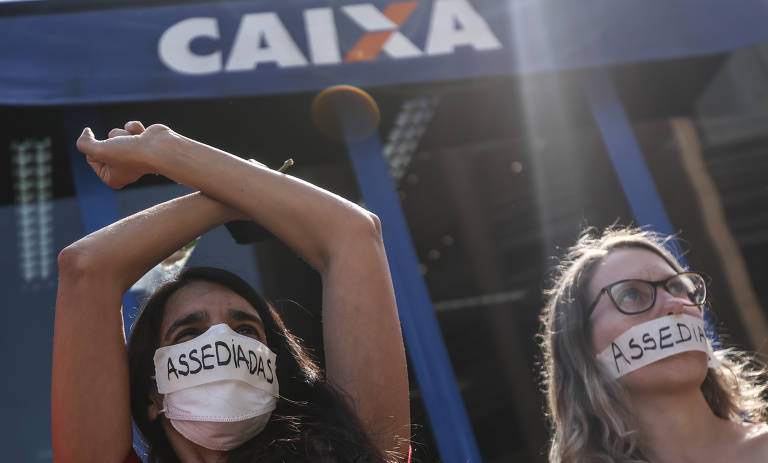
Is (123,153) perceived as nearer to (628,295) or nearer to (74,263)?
(74,263)

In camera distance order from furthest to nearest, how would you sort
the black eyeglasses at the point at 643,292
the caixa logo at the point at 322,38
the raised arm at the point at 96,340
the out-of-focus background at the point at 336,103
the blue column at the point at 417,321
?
the caixa logo at the point at 322,38, the out-of-focus background at the point at 336,103, the blue column at the point at 417,321, the black eyeglasses at the point at 643,292, the raised arm at the point at 96,340

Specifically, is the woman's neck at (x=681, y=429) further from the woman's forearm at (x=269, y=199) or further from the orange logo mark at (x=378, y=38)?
the orange logo mark at (x=378, y=38)

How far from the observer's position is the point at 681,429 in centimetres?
218

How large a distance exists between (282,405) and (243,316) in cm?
25

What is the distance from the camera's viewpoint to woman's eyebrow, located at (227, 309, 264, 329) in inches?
73.4

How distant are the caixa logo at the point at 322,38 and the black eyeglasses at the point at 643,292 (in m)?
1.83

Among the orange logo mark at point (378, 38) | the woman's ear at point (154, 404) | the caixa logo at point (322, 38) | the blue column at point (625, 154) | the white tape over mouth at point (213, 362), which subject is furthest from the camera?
the blue column at point (625, 154)

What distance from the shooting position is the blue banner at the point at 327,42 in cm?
334

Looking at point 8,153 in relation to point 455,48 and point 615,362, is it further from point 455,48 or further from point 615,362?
point 615,362

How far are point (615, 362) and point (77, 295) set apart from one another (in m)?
1.58

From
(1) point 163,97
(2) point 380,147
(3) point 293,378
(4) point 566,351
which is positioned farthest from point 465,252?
(3) point 293,378

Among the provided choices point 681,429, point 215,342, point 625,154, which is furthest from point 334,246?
point 625,154

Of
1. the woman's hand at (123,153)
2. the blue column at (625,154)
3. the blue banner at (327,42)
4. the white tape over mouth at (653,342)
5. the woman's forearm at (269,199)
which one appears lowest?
the white tape over mouth at (653,342)

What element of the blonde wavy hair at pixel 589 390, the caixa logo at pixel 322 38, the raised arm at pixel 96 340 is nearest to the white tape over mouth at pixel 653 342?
the blonde wavy hair at pixel 589 390
